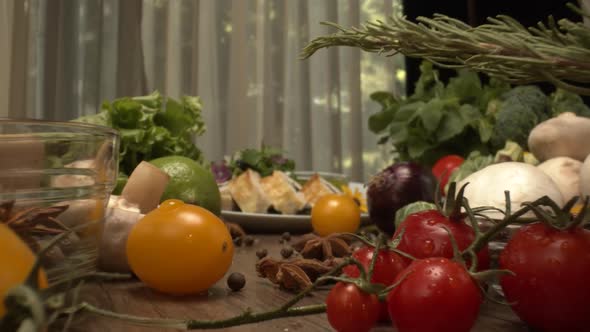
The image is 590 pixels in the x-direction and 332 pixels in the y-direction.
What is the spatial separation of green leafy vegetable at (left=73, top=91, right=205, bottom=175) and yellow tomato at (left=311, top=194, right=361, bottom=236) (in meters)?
0.35

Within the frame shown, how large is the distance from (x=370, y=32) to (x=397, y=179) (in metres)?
0.70

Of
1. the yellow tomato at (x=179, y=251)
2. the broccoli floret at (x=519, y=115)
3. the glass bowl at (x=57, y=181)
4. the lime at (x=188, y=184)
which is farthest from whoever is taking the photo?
the broccoli floret at (x=519, y=115)

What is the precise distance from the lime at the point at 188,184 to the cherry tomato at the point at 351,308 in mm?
583

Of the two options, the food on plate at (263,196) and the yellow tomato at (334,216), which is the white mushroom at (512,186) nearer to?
the yellow tomato at (334,216)

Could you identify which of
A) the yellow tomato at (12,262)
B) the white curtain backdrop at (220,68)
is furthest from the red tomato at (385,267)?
the white curtain backdrop at (220,68)

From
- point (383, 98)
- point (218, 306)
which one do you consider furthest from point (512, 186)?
point (383, 98)

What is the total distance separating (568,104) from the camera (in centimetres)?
181

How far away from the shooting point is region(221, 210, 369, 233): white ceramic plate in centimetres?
Result: 116

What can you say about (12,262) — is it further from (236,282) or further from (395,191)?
(395,191)

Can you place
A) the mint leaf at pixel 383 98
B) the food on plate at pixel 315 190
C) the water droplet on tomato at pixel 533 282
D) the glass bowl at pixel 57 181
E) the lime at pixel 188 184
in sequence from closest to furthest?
the glass bowl at pixel 57 181
the water droplet on tomato at pixel 533 282
the lime at pixel 188 184
the food on plate at pixel 315 190
the mint leaf at pixel 383 98

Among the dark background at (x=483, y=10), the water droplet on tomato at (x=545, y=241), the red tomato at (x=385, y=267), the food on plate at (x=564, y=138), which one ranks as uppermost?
the dark background at (x=483, y=10)

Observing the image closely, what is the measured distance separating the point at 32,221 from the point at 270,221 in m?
0.84

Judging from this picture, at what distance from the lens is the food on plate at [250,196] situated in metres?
1.24

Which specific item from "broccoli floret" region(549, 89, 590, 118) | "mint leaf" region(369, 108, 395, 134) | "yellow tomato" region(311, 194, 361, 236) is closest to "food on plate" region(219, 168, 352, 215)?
"yellow tomato" region(311, 194, 361, 236)
